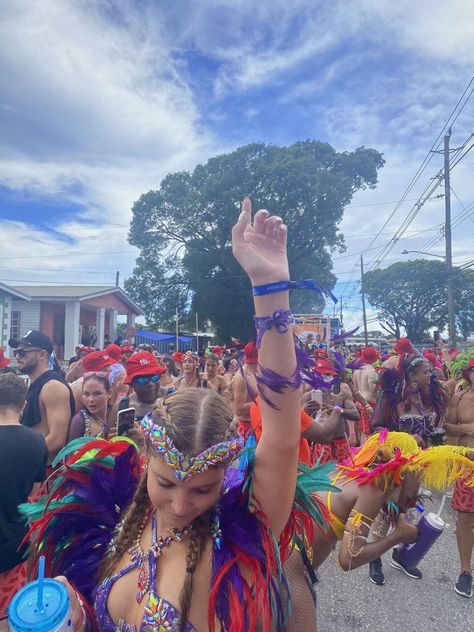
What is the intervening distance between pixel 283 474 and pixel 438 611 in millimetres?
3103

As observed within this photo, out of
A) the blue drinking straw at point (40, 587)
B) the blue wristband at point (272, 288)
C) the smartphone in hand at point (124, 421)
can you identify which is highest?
the blue wristband at point (272, 288)

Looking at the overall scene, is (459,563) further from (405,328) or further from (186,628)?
(405,328)

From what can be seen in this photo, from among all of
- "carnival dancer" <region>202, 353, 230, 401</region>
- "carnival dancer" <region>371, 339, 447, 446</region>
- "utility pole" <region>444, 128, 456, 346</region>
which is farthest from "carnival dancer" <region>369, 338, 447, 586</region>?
"utility pole" <region>444, 128, 456, 346</region>

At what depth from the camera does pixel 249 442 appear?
1.48m

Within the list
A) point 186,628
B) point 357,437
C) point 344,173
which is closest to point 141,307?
point 344,173

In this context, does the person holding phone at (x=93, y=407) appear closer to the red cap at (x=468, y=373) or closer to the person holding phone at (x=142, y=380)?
the person holding phone at (x=142, y=380)

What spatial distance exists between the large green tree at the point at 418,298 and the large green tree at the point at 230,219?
16151mm

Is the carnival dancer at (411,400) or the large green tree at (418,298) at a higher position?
the large green tree at (418,298)

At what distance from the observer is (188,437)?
122cm

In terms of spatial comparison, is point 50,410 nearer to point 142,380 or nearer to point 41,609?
point 142,380

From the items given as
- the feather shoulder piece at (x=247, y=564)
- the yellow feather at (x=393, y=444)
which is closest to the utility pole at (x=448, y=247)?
the yellow feather at (x=393, y=444)

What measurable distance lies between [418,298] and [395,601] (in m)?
46.9

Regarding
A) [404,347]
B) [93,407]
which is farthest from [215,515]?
[404,347]

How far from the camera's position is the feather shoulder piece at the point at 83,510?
1424mm
